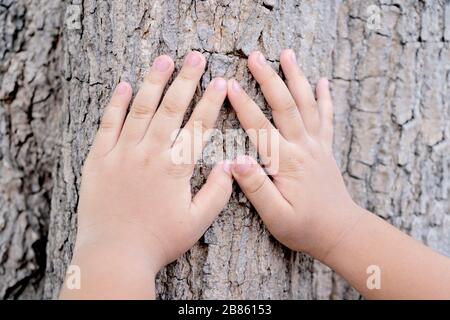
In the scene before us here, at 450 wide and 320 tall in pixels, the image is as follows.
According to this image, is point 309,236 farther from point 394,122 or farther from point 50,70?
point 50,70

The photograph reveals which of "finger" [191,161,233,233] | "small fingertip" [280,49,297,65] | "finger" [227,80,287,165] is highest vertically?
"small fingertip" [280,49,297,65]

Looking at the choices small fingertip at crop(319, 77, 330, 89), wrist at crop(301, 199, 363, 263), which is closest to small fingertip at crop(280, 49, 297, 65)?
small fingertip at crop(319, 77, 330, 89)

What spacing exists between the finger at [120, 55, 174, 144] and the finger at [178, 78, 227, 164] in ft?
0.28

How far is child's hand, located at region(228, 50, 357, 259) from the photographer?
113 cm

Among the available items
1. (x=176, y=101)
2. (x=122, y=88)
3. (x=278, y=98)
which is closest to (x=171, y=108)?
(x=176, y=101)

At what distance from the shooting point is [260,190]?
1135 mm

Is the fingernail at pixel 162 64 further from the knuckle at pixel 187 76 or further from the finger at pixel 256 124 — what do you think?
the finger at pixel 256 124

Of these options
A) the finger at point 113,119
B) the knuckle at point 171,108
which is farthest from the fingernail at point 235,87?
the finger at point 113,119

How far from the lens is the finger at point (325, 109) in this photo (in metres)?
1.25

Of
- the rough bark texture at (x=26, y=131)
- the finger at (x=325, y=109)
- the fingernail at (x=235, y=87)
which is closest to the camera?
the fingernail at (x=235, y=87)

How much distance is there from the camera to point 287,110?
1.16 metres

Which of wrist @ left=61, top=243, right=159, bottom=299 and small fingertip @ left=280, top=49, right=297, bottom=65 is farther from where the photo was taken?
small fingertip @ left=280, top=49, right=297, bottom=65

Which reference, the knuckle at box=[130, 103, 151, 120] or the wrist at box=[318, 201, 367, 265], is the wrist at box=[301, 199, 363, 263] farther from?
the knuckle at box=[130, 103, 151, 120]
